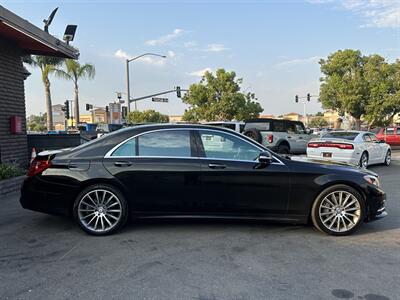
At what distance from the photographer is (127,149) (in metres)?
5.39

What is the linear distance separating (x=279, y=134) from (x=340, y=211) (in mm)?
11477

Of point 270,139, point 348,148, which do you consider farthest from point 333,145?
point 270,139

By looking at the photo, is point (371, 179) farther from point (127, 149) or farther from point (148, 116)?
point (148, 116)

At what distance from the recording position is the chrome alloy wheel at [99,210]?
5258mm

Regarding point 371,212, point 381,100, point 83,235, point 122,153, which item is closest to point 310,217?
point 371,212

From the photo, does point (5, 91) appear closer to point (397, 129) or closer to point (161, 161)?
point (161, 161)

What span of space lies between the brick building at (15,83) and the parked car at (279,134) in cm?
849

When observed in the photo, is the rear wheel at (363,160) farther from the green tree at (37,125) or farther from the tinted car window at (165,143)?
the green tree at (37,125)

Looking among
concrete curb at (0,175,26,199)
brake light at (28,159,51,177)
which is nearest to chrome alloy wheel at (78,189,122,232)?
brake light at (28,159,51,177)

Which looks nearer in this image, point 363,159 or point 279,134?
point 363,159

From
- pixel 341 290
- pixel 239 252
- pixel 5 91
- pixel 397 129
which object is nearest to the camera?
pixel 341 290

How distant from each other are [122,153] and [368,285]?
11.3 ft

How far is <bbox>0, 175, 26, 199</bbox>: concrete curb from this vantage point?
774 cm

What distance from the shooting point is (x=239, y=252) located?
4.63m
